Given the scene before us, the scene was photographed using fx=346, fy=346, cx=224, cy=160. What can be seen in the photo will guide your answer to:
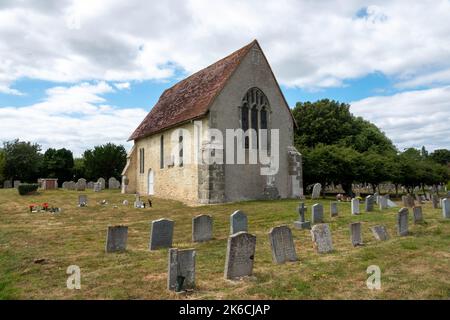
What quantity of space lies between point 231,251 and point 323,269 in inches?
86.4

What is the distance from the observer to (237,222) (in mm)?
11766

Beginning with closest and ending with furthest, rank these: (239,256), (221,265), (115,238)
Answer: (239,256) → (221,265) → (115,238)

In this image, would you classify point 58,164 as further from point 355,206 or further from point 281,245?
point 281,245

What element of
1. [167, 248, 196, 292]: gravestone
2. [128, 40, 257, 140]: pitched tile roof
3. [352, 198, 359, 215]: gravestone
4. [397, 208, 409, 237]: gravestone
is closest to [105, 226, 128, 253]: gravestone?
[167, 248, 196, 292]: gravestone

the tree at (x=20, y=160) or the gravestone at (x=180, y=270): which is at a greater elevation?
the tree at (x=20, y=160)

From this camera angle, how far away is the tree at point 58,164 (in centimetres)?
4700

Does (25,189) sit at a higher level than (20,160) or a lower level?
lower

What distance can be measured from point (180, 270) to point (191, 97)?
20269mm

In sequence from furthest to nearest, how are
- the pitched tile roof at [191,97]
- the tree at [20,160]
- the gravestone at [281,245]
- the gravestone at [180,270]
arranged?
the tree at [20,160] < the pitched tile roof at [191,97] < the gravestone at [281,245] < the gravestone at [180,270]

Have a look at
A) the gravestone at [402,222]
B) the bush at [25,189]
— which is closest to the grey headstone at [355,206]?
the gravestone at [402,222]

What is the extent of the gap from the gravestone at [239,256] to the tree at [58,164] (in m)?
45.7

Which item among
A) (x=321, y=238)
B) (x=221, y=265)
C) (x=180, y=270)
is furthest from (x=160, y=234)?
(x=321, y=238)

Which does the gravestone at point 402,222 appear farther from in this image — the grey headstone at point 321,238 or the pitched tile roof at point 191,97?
the pitched tile roof at point 191,97
